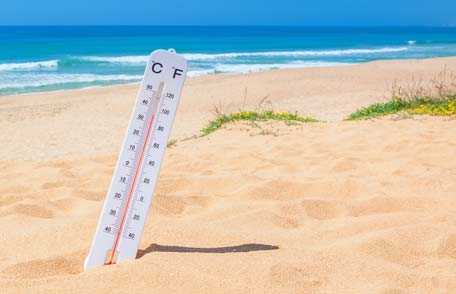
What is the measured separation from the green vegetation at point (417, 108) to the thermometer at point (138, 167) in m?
5.19

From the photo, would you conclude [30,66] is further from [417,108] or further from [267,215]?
[267,215]

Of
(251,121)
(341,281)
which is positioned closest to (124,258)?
(341,281)

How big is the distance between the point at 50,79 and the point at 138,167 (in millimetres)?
22961

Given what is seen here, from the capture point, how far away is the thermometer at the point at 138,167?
2.70 meters

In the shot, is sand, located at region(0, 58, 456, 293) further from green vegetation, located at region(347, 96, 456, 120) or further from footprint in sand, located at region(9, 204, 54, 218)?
green vegetation, located at region(347, 96, 456, 120)

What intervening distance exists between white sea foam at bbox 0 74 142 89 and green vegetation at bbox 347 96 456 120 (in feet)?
52.6

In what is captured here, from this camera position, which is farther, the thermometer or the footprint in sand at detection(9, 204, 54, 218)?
the footprint in sand at detection(9, 204, 54, 218)

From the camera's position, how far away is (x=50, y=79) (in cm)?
2467

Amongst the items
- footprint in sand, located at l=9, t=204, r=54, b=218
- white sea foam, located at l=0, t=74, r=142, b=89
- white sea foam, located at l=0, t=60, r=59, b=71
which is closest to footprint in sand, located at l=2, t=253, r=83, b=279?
footprint in sand, located at l=9, t=204, r=54, b=218

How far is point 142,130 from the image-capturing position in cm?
270

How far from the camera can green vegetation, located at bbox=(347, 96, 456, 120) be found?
7382 mm

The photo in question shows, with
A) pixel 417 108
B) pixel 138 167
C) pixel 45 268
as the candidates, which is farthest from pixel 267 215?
pixel 417 108

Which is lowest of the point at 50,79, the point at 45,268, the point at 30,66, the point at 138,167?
the point at 45,268

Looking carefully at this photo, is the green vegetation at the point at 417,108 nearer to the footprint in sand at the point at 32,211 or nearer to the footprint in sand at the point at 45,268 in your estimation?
the footprint in sand at the point at 32,211
